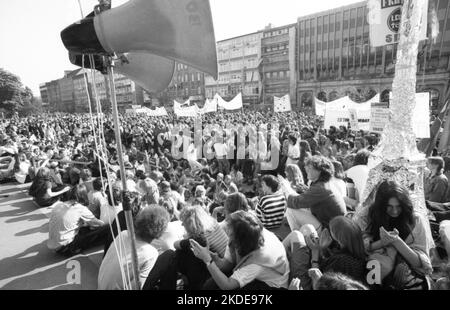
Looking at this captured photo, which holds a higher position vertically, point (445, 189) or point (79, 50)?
point (79, 50)

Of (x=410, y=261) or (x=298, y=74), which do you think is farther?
(x=298, y=74)

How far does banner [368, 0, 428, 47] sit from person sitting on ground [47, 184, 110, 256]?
16.1 feet

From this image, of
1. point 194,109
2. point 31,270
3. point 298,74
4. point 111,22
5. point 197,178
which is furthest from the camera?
point 298,74

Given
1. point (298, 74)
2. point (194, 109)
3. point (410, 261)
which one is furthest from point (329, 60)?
point (410, 261)

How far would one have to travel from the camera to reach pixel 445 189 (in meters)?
4.71

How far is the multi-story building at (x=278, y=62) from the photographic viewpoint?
58562 mm

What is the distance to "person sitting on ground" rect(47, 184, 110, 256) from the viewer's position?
164 inches

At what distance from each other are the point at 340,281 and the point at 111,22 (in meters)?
1.76

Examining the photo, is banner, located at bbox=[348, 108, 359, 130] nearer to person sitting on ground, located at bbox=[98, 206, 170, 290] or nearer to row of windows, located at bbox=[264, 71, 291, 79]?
person sitting on ground, located at bbox=[98, 206, 170, 290]

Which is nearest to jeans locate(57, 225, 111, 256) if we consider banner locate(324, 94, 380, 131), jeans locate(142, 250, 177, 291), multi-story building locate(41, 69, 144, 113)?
jeans locate(142, 250, 177, 291)

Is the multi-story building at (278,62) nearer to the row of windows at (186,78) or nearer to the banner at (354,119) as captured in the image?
the row of windows at (186,78)

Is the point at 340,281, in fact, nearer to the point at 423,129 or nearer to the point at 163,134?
the point at 423,129

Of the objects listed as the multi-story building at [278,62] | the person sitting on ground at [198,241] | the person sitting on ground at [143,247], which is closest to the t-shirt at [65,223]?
the person sitting on ground at [143,247]
